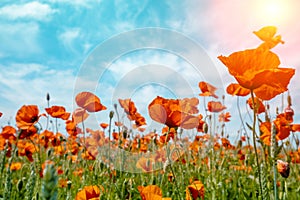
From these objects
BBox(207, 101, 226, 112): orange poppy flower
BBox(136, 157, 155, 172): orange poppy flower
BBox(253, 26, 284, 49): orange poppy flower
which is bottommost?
BBox(136, 157, 155, 172): orange poppy flower

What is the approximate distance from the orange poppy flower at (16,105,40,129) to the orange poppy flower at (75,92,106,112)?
1.94ft

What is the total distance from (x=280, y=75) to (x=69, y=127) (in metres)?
2.51

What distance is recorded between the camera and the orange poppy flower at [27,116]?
8.98 ft

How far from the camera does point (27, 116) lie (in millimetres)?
2764

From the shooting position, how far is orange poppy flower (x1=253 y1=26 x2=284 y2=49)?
1554 millimetres

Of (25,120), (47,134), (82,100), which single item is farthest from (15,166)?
(82,100)

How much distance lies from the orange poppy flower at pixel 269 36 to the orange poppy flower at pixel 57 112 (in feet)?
5.78

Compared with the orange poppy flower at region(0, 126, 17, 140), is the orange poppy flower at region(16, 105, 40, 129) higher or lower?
higher

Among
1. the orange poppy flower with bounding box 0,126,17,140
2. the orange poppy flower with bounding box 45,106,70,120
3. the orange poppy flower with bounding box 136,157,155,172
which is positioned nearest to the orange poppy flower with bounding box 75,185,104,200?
the orange poppy flower with bounding box 45,106,70,120

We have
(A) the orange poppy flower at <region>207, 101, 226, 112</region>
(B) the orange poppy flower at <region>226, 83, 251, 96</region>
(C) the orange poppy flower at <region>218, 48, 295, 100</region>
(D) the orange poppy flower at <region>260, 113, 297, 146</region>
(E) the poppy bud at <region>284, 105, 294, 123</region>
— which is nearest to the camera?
(C) the orange poppy flower at <region>218, 48, 295, 100</region>

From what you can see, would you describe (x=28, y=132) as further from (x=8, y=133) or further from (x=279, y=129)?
(x=279, y=129)

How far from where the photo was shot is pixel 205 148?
449 cm

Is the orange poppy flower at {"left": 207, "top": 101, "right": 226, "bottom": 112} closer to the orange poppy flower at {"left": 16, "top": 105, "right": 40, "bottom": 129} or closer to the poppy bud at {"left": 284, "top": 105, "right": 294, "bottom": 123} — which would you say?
the poppy bud at {"left": 284, "top": 105, "right": 294, "bottom": 123}

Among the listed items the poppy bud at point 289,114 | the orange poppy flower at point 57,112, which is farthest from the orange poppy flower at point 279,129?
the orange poppy flower at point 57,112
